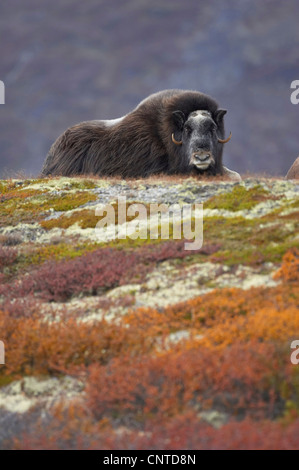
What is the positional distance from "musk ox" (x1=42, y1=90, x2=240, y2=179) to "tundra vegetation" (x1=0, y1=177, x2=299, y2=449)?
6.88 m

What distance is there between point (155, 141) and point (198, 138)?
1664 mm

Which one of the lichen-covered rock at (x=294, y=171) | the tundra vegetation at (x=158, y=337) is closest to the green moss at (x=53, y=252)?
the tundra vegetation at (x=158, y=337)

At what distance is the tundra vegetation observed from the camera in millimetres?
4824

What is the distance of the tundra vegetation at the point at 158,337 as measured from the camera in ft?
15.8

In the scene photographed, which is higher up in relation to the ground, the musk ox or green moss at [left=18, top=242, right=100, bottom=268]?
the musk ox

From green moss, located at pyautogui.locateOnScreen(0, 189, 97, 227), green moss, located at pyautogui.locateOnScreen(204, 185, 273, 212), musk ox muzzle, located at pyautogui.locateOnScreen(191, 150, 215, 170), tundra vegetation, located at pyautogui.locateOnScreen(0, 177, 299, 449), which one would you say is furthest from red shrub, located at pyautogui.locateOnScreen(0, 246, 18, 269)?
musk ox muzzle, located at pyautogui.locateOnScreen(191, 150, 215, 170)

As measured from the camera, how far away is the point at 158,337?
615cm

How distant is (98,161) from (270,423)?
48.8 ft

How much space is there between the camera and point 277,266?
748 centimetres

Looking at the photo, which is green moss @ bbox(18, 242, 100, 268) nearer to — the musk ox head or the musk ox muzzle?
the musk ox muzzle

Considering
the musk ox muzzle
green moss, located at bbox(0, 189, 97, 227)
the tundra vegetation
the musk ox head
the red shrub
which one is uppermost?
the musk ox head

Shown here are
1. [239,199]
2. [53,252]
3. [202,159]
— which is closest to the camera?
[53,252]

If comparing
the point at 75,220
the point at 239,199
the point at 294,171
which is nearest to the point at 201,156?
the point at 239,199

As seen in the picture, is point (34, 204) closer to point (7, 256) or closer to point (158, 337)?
point (7, 256)
